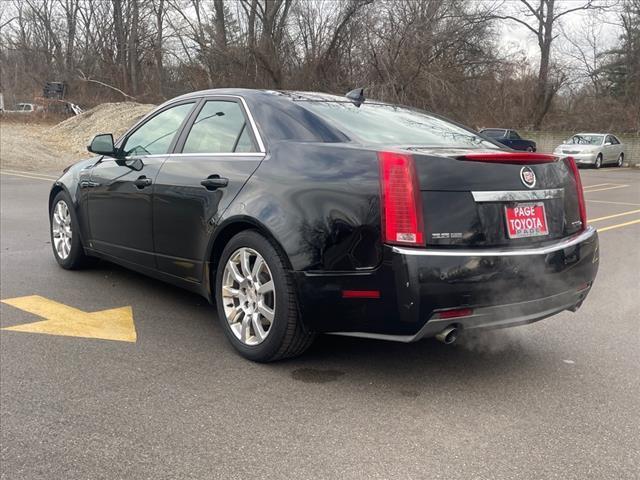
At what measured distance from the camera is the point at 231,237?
153 inches

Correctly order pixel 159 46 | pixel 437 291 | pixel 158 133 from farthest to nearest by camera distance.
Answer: pixel 159 46, pixel 158 133, pixel 437 291

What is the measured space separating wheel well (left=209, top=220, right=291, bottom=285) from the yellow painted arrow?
30.5 inches

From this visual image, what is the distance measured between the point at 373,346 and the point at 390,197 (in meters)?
1.34

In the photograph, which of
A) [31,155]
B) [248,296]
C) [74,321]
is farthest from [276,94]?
[31,155]

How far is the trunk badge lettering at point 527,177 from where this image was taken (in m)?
3.39

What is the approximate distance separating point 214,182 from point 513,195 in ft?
5.94

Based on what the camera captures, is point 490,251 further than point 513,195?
No

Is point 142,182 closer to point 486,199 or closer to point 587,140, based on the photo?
point 486,199

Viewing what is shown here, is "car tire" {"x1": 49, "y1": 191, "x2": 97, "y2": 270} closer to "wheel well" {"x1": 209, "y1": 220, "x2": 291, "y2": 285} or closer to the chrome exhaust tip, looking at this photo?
"wheel well" {"x1": 209, "y1": 220, "x2": 291, "y2": 285}

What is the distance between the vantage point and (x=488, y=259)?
3154mm

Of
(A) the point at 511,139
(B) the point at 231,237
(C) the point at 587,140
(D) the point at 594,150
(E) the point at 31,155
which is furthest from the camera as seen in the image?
(A) the point at 511,139

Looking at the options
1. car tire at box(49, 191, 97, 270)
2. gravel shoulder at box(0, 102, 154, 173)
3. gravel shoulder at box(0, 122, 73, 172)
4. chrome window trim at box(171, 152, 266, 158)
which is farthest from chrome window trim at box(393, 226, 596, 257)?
gravel shoulder at box(0, 122, 73, 172)

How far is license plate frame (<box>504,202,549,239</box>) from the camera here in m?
3.29

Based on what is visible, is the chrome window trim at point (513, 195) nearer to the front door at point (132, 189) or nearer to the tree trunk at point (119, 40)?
the front door at point (132, 189)
